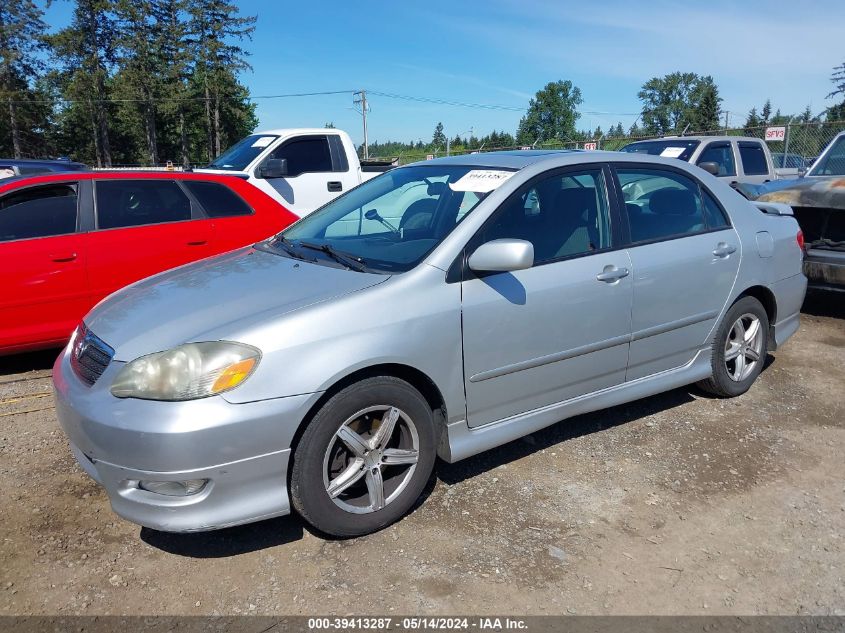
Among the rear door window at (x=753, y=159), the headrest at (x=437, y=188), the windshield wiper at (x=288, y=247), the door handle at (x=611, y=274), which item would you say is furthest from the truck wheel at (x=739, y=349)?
the rear door window at (x=753, y=159)

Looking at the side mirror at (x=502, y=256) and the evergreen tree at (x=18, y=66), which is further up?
the evergreen tree at (x=18, y=66)

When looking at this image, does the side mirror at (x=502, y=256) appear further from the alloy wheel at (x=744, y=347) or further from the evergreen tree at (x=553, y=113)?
the evergreen tree at (x=553, y=113)

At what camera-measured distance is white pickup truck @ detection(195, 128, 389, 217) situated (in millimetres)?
8031

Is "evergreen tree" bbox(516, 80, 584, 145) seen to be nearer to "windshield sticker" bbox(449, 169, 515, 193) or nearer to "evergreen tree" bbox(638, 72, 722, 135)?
"evergreen tree" bbox(638, 72, 722, 135)

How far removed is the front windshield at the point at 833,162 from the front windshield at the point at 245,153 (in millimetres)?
6794

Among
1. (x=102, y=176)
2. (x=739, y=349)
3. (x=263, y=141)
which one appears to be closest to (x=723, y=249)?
(x=739, y=349)

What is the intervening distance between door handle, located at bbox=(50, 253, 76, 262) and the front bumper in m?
2.75

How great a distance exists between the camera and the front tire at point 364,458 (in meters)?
2.58

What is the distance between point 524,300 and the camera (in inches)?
122

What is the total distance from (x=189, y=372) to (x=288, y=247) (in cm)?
134

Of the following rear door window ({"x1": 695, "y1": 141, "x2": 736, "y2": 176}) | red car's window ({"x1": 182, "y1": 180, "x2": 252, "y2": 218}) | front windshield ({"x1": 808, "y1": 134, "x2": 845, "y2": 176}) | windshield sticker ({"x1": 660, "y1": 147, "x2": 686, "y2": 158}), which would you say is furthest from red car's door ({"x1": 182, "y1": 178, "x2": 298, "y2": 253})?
rear door window ({"x1": 695, "y1": 141, "x2": 736, "y2": 176})

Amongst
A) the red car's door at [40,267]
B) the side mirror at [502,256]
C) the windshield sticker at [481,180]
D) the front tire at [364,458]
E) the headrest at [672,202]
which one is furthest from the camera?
the red car's door at [40,267]

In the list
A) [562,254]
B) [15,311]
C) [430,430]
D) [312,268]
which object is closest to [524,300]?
[562,254]

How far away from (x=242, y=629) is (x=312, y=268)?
159 cm
